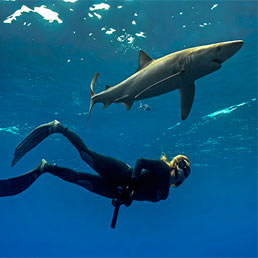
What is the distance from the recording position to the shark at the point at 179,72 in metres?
3.42

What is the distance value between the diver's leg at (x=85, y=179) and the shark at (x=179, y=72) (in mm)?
2110

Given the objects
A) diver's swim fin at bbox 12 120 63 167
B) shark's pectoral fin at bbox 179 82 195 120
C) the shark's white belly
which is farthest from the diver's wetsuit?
the shark's white belly

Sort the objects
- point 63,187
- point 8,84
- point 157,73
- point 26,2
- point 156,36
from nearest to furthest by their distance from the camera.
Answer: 1. point 157,73
2. point 26,2
3. point 156,36
4. point 8,84
5. point 63,187

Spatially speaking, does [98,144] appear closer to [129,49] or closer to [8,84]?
[8,84]

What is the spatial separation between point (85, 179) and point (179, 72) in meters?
3.32

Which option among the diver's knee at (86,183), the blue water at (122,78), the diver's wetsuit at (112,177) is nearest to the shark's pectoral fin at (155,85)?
the diver's wetsuit at (112,177)

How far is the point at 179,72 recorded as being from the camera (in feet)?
12.1

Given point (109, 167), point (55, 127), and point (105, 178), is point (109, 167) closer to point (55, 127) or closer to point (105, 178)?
point (105, 178)

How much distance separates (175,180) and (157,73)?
283cm

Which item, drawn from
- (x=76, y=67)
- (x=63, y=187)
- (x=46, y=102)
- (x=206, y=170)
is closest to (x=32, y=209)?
(x=63, y=187)

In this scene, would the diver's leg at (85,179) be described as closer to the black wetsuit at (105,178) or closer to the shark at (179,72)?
Answer: the black wetsuit at (105,178)

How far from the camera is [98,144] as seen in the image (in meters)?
27.0

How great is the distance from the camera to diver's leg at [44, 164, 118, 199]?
223 inches

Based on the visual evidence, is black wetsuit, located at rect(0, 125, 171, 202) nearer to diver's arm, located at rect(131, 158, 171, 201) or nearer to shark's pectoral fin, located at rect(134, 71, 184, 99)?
diver's arm, located at rect(131, 158, 171, 201)
